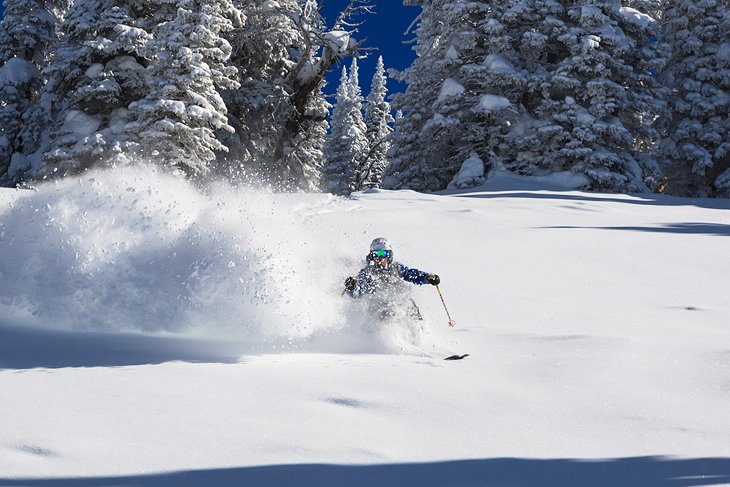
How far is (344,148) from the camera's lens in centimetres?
4916

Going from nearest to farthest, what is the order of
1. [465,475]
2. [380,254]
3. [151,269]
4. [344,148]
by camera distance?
1. [465,475]
2. [151,269]
3. [380,254]
4. [344,148]

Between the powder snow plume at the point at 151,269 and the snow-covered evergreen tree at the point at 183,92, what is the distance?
11797 mm

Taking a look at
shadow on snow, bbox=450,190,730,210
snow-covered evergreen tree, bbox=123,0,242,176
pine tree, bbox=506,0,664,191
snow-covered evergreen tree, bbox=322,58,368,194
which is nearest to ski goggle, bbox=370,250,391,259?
shadow on snow, bbox=450,190,730,210

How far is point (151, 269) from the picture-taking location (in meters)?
6.52

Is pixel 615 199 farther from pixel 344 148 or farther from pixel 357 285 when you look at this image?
pixel 344 148

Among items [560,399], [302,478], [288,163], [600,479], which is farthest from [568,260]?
[288,163]

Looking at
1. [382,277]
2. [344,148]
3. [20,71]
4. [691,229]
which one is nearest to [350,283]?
[382,277]

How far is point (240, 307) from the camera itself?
20.6ft

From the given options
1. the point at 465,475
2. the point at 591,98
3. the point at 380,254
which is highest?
Result: the point at 591,98

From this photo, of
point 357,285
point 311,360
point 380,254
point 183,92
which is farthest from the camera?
point 183,92

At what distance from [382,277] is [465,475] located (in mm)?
3724

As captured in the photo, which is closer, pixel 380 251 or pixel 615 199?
pixel 380 251

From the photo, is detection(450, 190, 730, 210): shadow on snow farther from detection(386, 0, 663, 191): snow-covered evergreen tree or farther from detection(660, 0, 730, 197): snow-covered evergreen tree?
detection(660, 0, 730, 197): snow-covered evergreen tree

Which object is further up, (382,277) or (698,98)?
(698,98)
